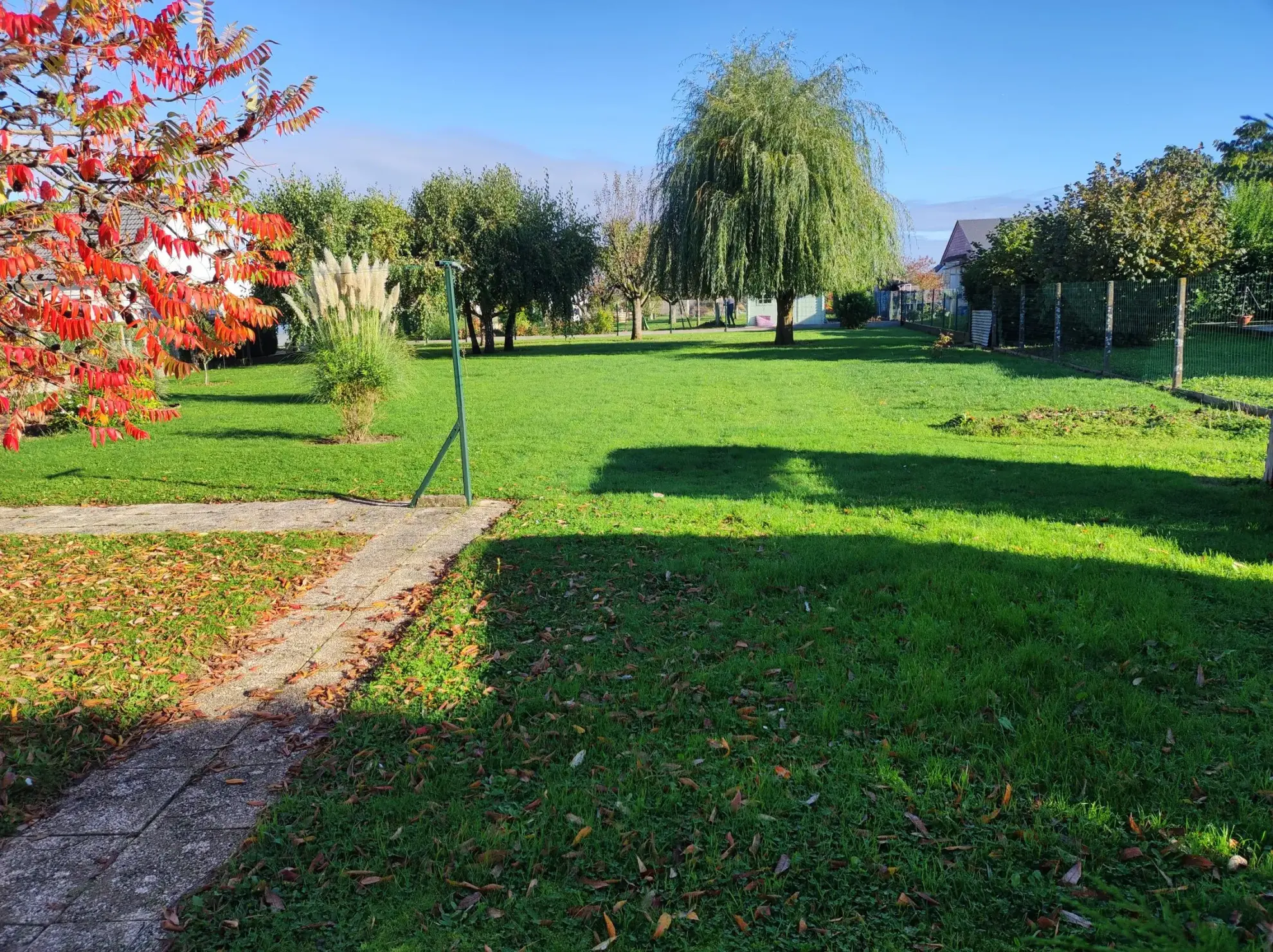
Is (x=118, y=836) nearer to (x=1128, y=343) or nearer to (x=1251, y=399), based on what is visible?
(x=1251, y=399)

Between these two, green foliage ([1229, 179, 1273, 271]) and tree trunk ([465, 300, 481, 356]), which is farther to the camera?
tree trunk ([465, 300, 481, 356])

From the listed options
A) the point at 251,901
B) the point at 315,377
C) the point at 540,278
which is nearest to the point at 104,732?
the point at 251,901

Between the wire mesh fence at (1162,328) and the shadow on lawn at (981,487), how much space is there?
7.03 meters

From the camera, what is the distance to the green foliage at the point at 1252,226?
22.0m

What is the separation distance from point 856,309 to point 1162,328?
22466 millimetres

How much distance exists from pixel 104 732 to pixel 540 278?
29.0m

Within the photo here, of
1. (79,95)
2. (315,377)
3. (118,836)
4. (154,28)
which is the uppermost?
(154,28)

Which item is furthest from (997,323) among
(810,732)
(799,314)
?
(799,314)

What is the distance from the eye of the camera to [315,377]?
38.1 ft

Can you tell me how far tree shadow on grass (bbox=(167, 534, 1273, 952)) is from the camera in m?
2.54

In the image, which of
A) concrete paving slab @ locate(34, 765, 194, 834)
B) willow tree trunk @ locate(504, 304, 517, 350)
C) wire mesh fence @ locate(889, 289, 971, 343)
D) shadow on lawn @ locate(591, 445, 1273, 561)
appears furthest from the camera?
willow tree trunk @ locate(504, 304, 517, 350)

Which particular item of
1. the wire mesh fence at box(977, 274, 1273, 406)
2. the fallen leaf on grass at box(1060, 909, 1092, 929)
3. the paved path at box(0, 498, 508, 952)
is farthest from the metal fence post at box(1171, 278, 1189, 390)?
the fallen leaf on grass at box(1060, 909, 1092, 929)

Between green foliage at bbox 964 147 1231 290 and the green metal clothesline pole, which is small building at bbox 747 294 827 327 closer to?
green foliage at bbox 964 147 1231 290

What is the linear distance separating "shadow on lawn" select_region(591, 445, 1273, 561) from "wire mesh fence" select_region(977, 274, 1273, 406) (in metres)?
7.03
